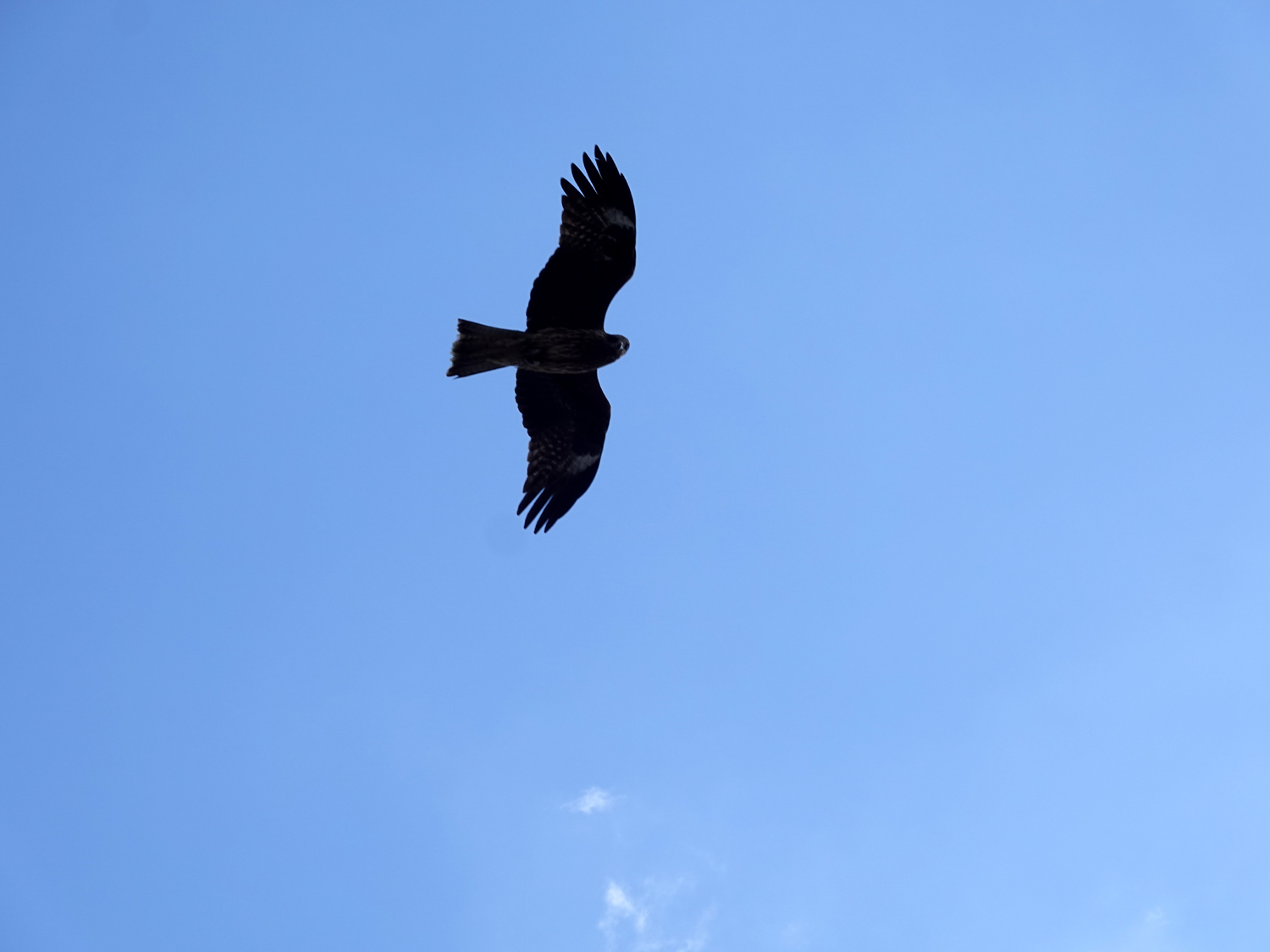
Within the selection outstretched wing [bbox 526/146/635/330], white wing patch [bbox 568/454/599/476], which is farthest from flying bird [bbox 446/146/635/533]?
white wing patch [bbox 568/454/599/476]

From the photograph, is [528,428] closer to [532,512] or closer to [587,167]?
[532,512]

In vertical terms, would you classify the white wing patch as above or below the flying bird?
below

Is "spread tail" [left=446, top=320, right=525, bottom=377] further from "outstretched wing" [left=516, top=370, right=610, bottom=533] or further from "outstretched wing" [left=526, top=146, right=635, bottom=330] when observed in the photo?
"outstretched wing" [left=516, top=370, right=610, bottom=533]

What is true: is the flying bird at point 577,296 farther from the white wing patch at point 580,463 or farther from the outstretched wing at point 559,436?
the white wing patch at point 580,463

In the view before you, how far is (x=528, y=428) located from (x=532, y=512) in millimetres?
1143

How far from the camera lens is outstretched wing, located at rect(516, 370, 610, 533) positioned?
11922 millimetres

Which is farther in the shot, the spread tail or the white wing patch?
the white wing patch

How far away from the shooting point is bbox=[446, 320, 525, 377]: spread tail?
1067cm

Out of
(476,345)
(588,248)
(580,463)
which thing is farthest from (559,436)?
(588,248)

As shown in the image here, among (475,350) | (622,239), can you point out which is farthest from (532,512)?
(622,239)

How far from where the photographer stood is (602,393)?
39.4 ft

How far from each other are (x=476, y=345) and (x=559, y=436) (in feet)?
6.34

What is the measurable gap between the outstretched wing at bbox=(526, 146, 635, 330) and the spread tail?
1.12ft

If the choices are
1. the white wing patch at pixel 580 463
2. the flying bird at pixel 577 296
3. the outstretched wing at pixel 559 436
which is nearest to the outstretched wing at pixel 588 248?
the flying bird at pixel 577 296
